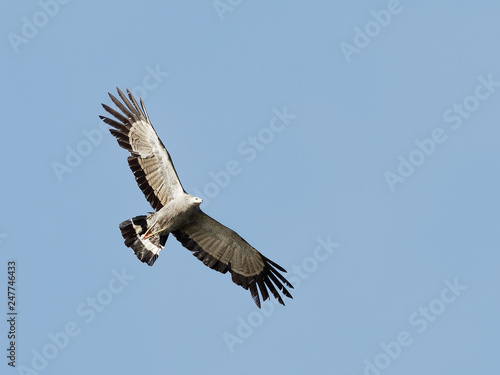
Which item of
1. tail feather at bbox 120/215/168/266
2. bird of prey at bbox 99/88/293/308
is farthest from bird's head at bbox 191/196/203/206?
tail feather at bbox 120/215/168/266

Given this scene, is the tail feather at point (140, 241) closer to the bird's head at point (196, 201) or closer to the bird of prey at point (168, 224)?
the bird of prey at point (168, 224)

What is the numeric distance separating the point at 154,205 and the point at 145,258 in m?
1.41

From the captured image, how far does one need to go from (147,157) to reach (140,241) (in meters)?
2.22

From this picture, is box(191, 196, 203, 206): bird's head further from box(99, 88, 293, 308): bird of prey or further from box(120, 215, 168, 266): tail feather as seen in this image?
box(120, 215, 168, 266): tail feather

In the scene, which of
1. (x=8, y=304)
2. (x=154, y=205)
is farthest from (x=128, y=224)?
(x=8, y=304)

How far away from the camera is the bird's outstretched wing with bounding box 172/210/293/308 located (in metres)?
22.5

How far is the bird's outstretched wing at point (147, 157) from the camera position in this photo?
72.3 feet

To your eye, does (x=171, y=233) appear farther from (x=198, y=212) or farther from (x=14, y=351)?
(x=14, y=351)

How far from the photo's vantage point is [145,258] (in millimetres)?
22047

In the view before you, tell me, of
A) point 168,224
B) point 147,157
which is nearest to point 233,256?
point 168,224

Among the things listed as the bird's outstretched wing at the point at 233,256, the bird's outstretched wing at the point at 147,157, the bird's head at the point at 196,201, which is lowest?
the bird's outstretched wing at the point at 233,256

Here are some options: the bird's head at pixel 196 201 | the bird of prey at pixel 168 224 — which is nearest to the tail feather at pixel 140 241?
the bird of prey at pixel 168 224

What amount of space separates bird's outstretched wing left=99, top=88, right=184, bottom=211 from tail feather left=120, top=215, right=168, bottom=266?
703 millimetres

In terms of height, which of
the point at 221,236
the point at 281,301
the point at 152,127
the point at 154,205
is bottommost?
the point at 281,301
